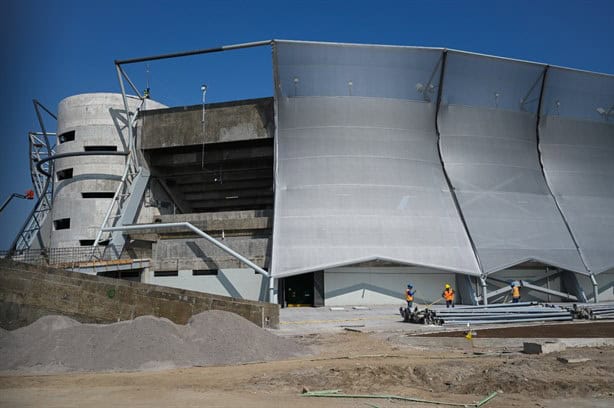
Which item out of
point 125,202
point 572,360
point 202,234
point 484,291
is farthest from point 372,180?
point 572,360

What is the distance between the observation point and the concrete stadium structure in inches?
1070

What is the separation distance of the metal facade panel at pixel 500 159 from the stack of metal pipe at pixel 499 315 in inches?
283

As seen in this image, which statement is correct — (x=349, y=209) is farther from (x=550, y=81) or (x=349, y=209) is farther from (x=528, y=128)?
(x=550, y=81)

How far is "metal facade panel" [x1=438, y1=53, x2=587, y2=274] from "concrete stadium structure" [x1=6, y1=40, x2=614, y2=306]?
0.09 m

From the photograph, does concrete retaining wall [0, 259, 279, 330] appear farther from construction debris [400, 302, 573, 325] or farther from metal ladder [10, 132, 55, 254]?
metal ladder [10, 132, 55, 254]

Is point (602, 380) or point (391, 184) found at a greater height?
point (391, 184)

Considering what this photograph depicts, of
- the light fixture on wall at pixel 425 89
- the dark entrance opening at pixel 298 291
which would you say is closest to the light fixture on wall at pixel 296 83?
the light fixture on wall at pixel 425 89

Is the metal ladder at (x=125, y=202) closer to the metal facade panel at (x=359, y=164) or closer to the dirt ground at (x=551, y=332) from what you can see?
the metal facade panel at (x=359, y=164)

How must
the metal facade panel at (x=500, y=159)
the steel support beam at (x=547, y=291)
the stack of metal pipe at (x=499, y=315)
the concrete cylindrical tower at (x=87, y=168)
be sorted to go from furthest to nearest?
the concrete cylindrical tower at (x=87, y=168)
the metal facade panel at (x=500, y=159)
the steel support beam at (x=547, y=291)
the stack of metal pipe at (x=499, y=315)

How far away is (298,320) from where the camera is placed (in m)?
21.7

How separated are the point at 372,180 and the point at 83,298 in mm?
17807

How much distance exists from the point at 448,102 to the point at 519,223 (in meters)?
8.74

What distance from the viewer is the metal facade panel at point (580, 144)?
1210 inches

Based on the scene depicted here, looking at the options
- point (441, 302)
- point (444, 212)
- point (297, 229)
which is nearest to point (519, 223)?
point (444, 212)
